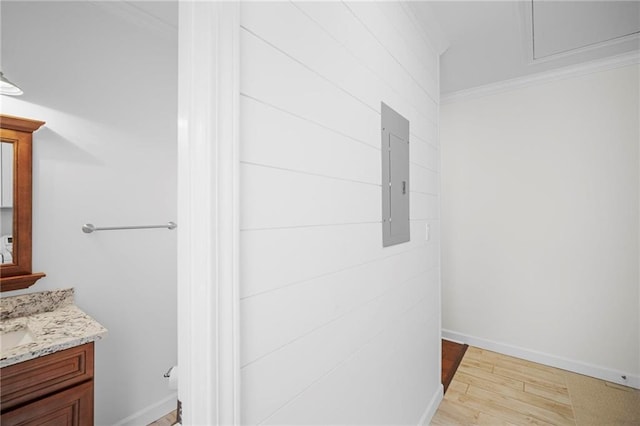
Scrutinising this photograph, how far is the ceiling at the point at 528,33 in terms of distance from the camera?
1.81m

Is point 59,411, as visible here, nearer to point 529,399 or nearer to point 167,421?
point 167,421

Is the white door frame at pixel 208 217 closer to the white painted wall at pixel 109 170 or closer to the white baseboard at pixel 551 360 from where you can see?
the white painted wall at pixel 109 170

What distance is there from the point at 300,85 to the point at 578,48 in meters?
2.51

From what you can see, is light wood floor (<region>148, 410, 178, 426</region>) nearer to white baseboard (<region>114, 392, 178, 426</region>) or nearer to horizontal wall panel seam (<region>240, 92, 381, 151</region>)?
white baseboard (<region>114, 392, 178, 426</region>)

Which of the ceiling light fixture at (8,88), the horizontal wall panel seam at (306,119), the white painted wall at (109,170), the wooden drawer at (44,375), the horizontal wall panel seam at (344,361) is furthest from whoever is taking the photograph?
the white painted wall at (109,170)

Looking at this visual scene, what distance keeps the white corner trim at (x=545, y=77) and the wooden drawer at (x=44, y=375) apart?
3.45 m

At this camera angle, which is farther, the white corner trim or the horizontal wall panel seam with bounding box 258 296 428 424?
the white corner trim

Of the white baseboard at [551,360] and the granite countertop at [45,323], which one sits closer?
the granite countertop at [45,323]

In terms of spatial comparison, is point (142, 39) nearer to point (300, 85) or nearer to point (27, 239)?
point (27, 239)

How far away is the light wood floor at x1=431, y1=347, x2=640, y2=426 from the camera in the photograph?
6.64 ft

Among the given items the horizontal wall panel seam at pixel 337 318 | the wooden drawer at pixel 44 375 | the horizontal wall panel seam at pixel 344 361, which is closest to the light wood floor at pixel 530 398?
the horizontal wall panel seam at pixel 344 361

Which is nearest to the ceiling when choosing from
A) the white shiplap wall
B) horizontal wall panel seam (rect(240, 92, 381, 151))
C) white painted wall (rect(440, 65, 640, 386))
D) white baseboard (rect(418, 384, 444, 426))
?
white painted wall (rect(440, 65, 640, 386))

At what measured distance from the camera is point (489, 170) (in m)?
2.98

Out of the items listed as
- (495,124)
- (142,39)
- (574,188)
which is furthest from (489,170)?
(142,39)
